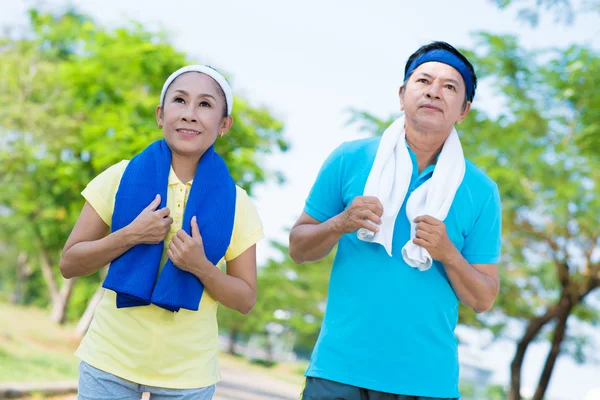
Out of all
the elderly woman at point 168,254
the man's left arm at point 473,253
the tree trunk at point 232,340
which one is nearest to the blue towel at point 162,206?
the elderly woman at point 168,254

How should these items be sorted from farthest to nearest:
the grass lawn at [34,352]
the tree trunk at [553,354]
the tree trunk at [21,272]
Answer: the tree trunk at [21,272] < the tree trunk at [553,354] < the grass lawn at [34,352]

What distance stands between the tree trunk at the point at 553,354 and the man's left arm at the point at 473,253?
515 inches

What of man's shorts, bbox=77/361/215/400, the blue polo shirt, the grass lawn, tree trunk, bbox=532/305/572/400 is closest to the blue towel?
man's shorts, bbox=77/361/215/400

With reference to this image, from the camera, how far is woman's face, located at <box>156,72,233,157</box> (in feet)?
8.29

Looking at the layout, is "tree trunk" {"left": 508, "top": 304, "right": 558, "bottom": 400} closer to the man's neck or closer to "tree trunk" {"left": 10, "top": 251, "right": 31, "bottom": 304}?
the man's neck

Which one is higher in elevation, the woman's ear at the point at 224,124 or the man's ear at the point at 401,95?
the man's ear at the point at 401,95

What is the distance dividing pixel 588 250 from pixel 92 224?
13689mm

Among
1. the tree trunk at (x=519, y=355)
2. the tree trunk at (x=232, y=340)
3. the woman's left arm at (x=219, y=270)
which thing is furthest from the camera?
the tree trunk at (x=232, y=340)

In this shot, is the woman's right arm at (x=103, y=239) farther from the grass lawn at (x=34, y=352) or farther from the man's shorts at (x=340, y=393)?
the grass lawn at (x=34, y=352)

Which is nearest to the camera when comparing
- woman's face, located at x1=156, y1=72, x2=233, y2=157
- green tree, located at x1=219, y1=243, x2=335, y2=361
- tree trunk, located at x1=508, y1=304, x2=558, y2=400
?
woman's face, located at x1=156, y1=72, x2=233, y2=157

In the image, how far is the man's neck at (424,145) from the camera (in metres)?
2.70

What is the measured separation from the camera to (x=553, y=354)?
14.9 metres

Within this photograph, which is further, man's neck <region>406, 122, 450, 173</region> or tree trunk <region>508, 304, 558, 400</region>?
tree trunk <region>508, 304, 558, 400</region>

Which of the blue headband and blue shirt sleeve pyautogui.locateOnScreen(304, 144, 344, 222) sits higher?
the blue headband
